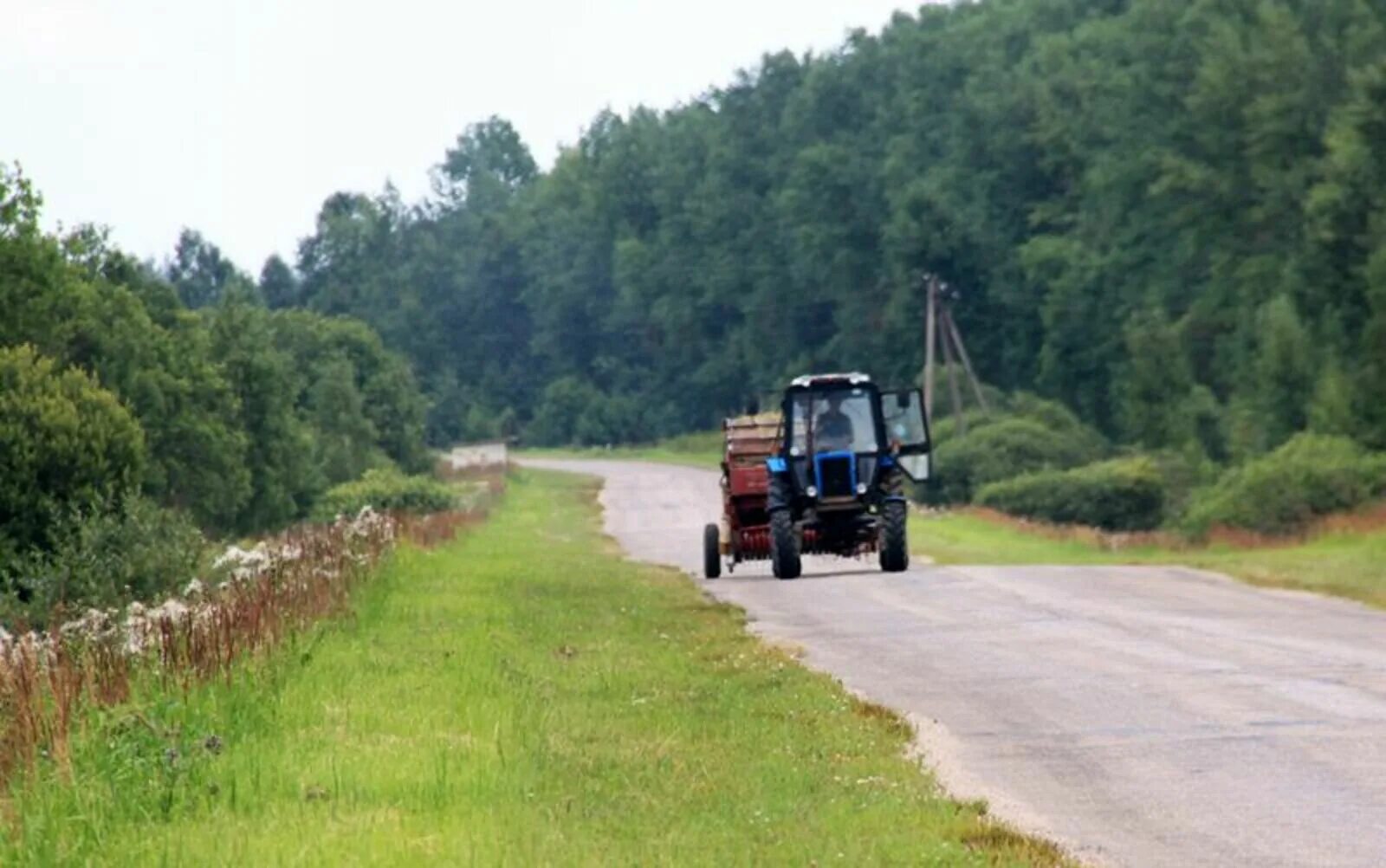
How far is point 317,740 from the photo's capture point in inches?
588

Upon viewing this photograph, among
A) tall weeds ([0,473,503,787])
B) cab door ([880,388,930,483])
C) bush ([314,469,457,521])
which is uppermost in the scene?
cab door ([880,388,930,483])

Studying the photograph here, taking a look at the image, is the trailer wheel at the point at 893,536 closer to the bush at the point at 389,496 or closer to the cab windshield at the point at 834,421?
the cab windshield at the point at 834,421

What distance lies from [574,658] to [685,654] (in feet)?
4.02

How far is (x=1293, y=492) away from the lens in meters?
56.6

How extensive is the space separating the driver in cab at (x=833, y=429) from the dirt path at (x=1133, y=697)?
6.35ft

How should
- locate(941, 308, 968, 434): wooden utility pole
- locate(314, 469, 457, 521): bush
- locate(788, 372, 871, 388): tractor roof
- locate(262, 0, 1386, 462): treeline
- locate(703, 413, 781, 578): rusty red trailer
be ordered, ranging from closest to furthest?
locate(788, 372, 871, 388): tractor roof, locate(703, 413, 781, 578): rusty red trailer, locate(314, 469, 457, 521): bush, locate(262, 0, 1386, 462): treeline, locate(941, 308, 968, 434): wooden utility pole

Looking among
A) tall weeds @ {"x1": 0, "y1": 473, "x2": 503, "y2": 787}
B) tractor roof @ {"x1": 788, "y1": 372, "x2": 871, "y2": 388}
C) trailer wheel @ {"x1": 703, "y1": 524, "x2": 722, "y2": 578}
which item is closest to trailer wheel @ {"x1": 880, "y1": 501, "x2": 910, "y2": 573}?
tractor roof @ {"x1": 788, "y1": 372, "x2": 871, "y2": 388}

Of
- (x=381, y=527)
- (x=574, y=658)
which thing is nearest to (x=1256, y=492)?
(x=381, y=527)

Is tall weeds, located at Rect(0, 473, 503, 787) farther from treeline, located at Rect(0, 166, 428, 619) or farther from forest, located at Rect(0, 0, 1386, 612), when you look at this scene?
forest, located at Rect(0, 0, 1386, 612)

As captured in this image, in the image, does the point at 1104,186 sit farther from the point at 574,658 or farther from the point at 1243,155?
the point at 574,658

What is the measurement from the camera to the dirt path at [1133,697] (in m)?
13.5

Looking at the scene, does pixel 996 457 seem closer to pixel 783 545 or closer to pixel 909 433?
pixel 909 433

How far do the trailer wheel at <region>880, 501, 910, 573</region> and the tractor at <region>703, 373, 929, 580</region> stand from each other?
0.01 m

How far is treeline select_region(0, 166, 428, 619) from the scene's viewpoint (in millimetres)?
42406
